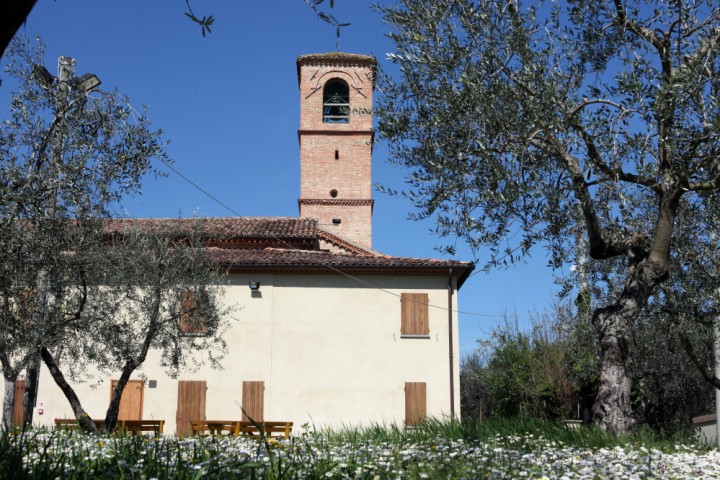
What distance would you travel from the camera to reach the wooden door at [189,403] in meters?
23.0

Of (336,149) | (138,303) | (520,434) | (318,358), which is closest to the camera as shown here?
(520,434)

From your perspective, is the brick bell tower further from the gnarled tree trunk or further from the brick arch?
the gnarled tree trunk

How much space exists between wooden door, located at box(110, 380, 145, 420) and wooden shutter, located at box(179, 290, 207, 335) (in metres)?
6.31

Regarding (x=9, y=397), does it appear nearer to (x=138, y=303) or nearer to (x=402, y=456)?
(x=138, y=303)

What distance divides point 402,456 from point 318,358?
16750mm

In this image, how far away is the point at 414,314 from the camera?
24391mm

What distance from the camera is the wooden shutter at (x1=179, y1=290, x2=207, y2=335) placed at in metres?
17.2

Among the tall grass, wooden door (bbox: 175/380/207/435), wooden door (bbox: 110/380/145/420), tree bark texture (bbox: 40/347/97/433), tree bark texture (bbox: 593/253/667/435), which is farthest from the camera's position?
wooden door (bbox: 110/380/145/420)

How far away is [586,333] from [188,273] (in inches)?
337

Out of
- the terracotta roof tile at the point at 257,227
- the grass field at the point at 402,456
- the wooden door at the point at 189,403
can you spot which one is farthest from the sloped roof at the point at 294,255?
the grass field at the point at 402,456

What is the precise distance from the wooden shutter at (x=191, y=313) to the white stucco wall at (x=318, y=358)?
212 inches

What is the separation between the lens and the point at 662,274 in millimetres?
9930

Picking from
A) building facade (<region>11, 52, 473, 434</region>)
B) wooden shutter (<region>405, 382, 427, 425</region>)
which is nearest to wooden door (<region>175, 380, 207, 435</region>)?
building facade (<region>11, 52, 473, 434</region>)

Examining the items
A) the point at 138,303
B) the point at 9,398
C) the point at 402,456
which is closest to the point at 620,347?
the point at 402,456
